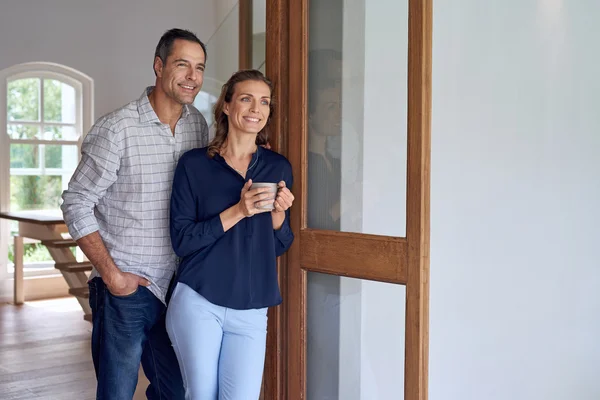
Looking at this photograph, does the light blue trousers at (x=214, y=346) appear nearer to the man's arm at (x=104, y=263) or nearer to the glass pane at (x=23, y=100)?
the man's arm at (x=104, y=263)

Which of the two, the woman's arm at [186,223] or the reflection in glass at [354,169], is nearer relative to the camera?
the woman's arm at [186,223]

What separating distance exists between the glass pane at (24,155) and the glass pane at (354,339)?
228 inches

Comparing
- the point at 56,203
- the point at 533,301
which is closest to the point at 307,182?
the point at 533,301

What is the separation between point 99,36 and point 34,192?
182cm

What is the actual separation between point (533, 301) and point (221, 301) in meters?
1.35

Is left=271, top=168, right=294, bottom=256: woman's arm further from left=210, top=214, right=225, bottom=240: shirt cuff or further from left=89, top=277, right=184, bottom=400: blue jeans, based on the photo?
left=89, top=277, right=184, bottom=400: blue jeans

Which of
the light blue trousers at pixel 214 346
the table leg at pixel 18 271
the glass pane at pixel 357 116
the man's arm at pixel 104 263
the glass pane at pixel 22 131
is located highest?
the glass pane at pixel 22 131

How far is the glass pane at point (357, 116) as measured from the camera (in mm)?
2432

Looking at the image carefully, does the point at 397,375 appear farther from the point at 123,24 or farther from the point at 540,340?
the point at 123,24

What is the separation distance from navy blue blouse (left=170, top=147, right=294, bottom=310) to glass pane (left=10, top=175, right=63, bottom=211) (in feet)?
19.1

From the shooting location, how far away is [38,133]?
308 inches

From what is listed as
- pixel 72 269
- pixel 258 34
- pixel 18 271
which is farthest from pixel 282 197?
pixel 18 271

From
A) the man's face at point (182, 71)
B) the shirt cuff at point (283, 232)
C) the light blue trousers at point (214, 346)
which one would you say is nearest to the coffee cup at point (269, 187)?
the shirt cuff at point (283, 232)

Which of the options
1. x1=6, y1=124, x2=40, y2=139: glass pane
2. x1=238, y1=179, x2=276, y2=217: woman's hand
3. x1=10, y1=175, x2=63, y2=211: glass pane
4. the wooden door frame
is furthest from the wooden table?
x1=238, y1=179, x2=276, y2=217: woman's hand
